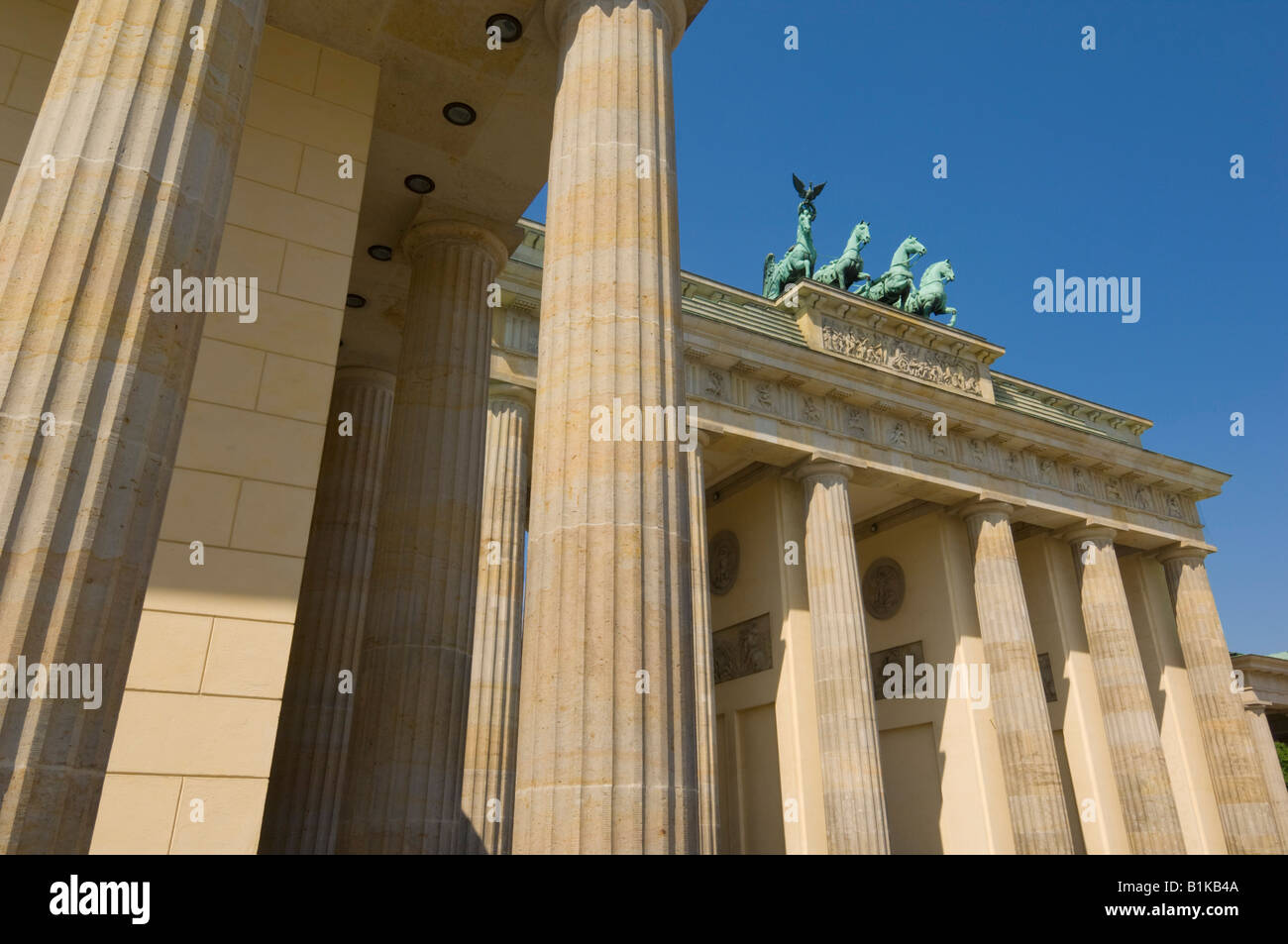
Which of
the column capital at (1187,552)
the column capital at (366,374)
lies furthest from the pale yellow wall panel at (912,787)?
the column capital at (366,374)

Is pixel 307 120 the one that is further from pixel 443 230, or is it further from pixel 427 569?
pixel 427 569

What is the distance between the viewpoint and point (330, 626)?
46.6 ft

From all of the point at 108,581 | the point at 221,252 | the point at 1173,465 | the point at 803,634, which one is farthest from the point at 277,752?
the point at 1173,465

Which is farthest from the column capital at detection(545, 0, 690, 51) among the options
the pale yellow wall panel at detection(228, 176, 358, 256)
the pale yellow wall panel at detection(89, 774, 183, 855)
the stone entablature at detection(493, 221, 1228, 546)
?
the stone entablature at detection(493, 221, 1228, 546)

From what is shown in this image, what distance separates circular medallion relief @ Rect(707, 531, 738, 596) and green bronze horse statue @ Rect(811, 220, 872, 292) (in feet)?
36.5

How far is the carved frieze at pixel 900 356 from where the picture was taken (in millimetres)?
33125

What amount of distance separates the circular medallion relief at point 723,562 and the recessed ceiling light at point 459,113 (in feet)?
75.8

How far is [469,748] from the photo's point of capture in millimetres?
18812

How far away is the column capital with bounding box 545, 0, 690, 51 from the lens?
9602mm

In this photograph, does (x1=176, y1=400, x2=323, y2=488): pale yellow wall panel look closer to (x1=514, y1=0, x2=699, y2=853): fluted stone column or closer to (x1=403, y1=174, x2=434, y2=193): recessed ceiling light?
(x1=514, y1=0, x2=699, y2=853): fluted stone column

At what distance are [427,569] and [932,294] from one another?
3165 centimetres

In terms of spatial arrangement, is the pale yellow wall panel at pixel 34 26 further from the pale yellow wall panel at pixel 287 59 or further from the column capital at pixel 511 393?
the column capital at pixel 511 393

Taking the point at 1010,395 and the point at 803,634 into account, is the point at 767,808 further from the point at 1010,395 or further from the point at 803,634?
the point at 1010,395
